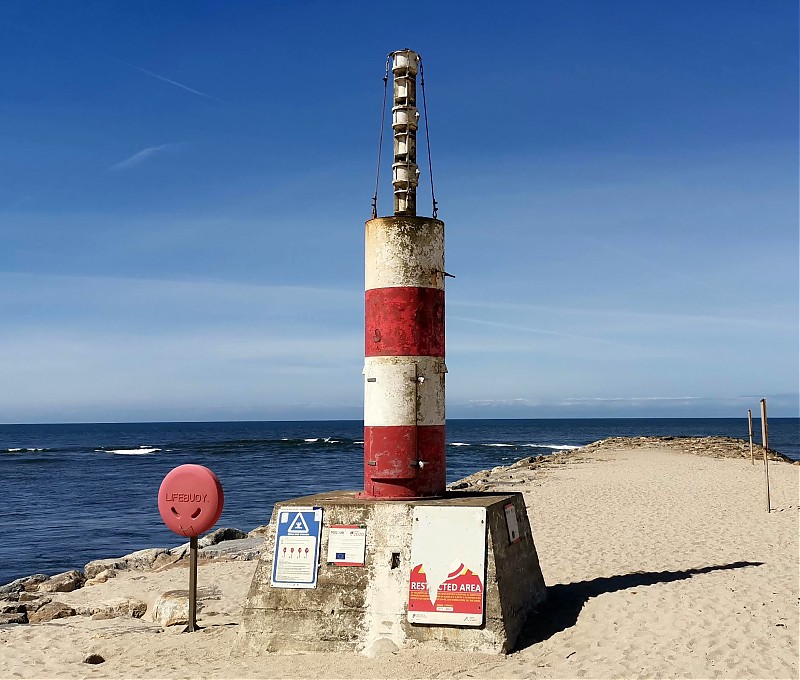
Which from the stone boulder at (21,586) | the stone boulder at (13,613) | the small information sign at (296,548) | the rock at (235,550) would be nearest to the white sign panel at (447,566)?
the small information sign at (296,548)

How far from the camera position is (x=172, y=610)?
1062 cm

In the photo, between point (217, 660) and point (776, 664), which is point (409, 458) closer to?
point (217, 660)

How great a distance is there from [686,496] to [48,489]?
29174 mm

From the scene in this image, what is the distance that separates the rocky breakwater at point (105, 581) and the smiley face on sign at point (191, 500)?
1556 mm

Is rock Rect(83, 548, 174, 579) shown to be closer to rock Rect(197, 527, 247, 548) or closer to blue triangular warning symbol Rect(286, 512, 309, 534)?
rock Rect(197, 527, 247, 548)

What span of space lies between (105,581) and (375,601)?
8.76 m

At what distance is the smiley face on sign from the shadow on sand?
12.5 ft

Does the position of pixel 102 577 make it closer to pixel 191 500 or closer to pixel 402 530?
pixel 191 500

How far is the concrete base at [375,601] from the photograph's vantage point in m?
7.97

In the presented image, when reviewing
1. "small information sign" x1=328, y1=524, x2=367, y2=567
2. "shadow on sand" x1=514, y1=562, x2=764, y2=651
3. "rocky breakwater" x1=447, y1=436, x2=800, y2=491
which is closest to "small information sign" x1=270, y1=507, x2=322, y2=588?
"small information sign" x1=328, y1=524, x2=367, y2=567

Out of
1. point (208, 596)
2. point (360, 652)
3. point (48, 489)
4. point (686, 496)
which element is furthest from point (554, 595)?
point (48, 489)

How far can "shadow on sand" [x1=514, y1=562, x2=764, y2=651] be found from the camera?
8.37 m

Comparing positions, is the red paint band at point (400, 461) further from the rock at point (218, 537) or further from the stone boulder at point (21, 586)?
the rock at point (218, 537)

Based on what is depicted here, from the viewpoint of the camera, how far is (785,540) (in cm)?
1337
